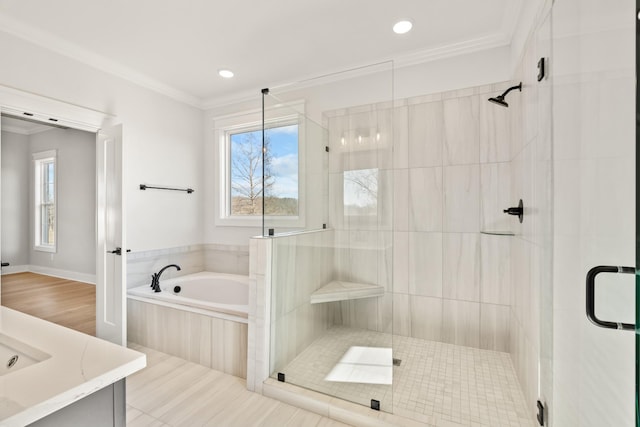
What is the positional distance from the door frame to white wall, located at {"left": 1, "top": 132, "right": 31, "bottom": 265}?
3.62 metres

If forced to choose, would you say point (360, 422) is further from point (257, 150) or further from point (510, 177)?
point (257, 150)

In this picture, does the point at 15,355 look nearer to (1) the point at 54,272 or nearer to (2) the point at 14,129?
(1) the point at 54,272

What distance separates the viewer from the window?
478 centimetres

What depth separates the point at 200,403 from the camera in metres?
1.83

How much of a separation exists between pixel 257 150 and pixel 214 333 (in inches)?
76.9

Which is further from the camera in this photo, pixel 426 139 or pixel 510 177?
pixel 426 139

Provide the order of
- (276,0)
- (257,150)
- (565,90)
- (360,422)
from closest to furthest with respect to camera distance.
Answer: (565,90)
(360,422)
(276,0)
(257,150)

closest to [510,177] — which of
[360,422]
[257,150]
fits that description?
[360,422]

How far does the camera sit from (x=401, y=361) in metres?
2.15

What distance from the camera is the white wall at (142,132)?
7.20 ft

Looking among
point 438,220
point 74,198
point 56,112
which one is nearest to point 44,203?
point 74,198

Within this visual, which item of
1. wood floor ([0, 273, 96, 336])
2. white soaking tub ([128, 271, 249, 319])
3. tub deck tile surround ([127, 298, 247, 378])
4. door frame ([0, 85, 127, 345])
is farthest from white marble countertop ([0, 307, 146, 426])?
wood floor ([0, 273, 96, 336])

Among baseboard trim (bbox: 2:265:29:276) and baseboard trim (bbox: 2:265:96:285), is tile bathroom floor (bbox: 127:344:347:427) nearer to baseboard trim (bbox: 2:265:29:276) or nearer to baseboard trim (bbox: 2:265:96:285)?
baseboard trim (bbox: 2:265:96:285)

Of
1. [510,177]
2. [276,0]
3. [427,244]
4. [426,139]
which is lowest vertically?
[427,244]
